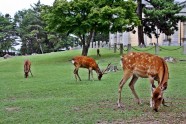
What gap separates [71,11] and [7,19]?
191 ft

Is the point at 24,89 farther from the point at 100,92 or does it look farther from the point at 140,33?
the point at 140,33

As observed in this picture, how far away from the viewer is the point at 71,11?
109 feet

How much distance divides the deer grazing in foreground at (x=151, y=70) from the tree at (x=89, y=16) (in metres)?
22.1

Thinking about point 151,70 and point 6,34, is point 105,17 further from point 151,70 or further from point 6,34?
point 6,34

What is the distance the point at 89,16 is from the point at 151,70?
23276mm

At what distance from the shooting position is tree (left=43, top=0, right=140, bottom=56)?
3180 centimetres

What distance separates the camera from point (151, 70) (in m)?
8.85

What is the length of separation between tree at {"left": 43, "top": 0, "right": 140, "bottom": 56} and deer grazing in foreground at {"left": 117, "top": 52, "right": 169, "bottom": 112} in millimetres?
22122

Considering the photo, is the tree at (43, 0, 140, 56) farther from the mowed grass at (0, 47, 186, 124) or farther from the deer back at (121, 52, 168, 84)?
the deer back at (121, 52, 168, 84)

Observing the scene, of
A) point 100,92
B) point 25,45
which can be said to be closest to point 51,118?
point 100,92

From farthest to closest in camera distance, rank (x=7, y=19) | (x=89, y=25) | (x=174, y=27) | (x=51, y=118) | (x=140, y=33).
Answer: (x=7, y=19) → (x=174, y=27) → (x=140, y=33) → (x=89, y=25) → (x=51, y=118)

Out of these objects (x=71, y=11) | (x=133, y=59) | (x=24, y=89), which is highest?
(x=71, y=11)

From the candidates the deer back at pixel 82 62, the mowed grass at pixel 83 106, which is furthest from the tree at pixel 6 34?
the mowed grass at pixel 83 106

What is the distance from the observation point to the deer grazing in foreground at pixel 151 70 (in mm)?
8336
